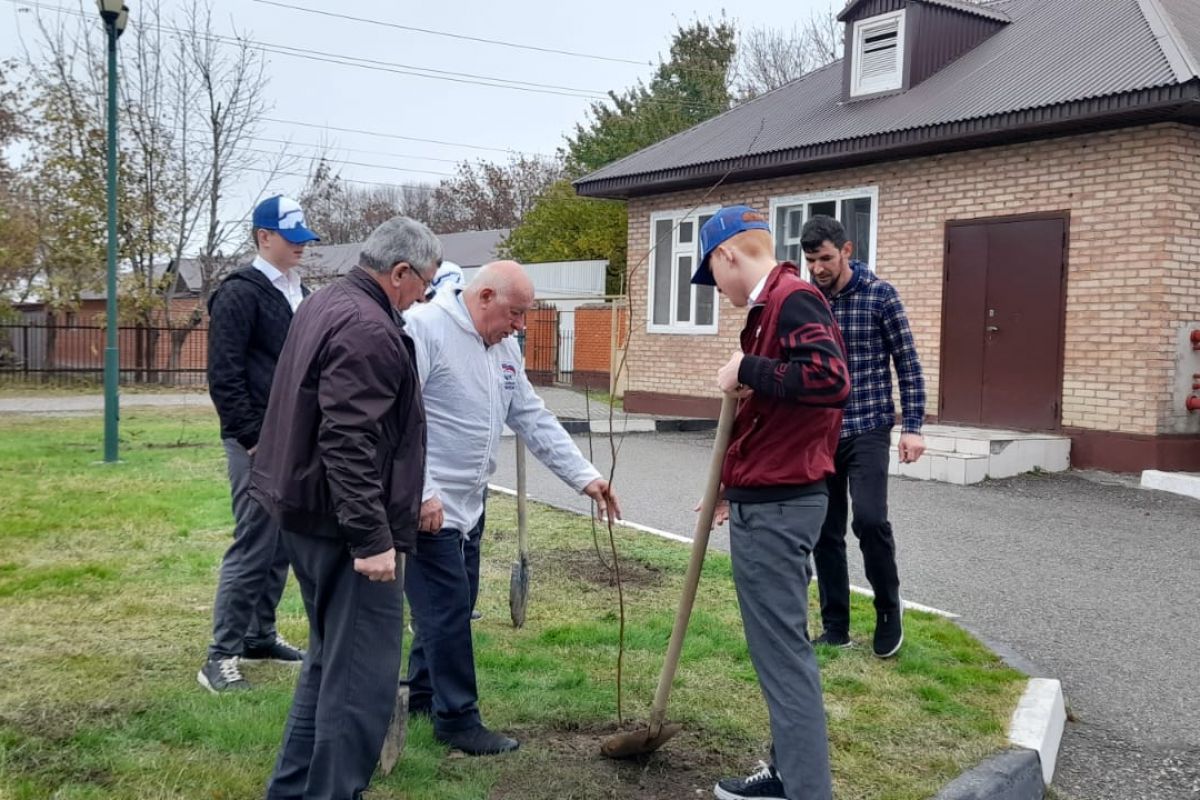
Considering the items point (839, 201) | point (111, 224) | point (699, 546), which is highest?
point (839, 201)

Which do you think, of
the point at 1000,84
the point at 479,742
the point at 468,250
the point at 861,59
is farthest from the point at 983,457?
the point at 468,250

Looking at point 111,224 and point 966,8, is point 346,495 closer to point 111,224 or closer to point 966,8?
point 111,224

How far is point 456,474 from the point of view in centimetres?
397

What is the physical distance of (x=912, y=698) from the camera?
444cm

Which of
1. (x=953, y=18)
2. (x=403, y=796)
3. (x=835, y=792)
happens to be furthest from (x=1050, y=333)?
(x=403, y=796)

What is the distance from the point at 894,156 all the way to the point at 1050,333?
10.5 feet

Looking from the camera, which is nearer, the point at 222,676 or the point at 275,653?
the point at 222,676

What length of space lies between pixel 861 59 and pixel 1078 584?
35.2 ft

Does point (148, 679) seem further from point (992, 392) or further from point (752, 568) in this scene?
point (992, 392)

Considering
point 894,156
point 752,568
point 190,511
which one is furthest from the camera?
point 894,156

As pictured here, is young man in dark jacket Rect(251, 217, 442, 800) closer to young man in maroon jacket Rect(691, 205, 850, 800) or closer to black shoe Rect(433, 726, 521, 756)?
black shoe Rect(433, 726, 521, 756)

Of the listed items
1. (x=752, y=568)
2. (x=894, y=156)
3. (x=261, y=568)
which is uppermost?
(x=894, y=156)

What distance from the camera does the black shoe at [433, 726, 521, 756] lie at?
3785mm

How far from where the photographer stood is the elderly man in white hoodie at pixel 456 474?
3.81 meters
